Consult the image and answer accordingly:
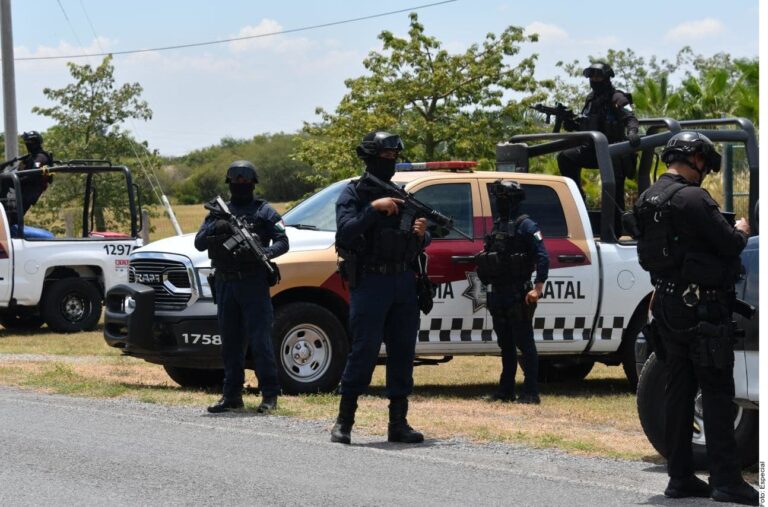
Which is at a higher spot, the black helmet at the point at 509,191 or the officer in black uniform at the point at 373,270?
the black helmet at the point at 509,191

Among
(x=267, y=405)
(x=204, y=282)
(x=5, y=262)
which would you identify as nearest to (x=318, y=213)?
(x=204, y=282)

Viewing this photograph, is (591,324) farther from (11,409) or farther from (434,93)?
(434,93)

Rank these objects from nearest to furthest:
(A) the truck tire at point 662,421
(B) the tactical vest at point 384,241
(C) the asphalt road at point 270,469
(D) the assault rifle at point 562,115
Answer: (C) the asphalt road at point 270,469
(A) the truck tire at point 662,421
(B) the tactical vest at point 384,241
(D) the assault rifle at point 562,115

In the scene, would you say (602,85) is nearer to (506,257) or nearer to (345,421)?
(506,257)

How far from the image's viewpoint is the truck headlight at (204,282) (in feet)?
35.1

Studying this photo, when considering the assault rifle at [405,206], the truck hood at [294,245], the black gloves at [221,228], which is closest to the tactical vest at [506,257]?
the truck hood at [294,245]

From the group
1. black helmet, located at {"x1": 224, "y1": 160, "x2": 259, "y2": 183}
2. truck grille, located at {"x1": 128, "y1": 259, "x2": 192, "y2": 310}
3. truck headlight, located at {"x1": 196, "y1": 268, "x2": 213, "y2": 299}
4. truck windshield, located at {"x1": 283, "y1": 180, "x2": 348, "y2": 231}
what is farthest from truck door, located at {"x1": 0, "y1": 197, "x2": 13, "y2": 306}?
black helmet, located at {"x1": 224, "y1": 160, "x2": 259, "y2": 183}

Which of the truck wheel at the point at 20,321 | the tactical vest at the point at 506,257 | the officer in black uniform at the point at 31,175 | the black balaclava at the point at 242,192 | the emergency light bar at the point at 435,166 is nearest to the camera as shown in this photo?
the black balaclava at the point at 242,192

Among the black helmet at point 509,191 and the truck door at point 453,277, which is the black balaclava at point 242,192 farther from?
the black helmet at point 509,191

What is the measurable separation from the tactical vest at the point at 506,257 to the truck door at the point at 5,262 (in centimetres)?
840

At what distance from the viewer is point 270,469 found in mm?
7188

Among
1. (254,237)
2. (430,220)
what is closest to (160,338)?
(254,237)

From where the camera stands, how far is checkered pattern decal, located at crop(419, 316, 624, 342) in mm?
10875

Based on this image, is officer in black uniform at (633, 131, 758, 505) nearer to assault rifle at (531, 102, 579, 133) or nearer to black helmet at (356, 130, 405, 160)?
black helmet at (356, 130, 405, 160)
